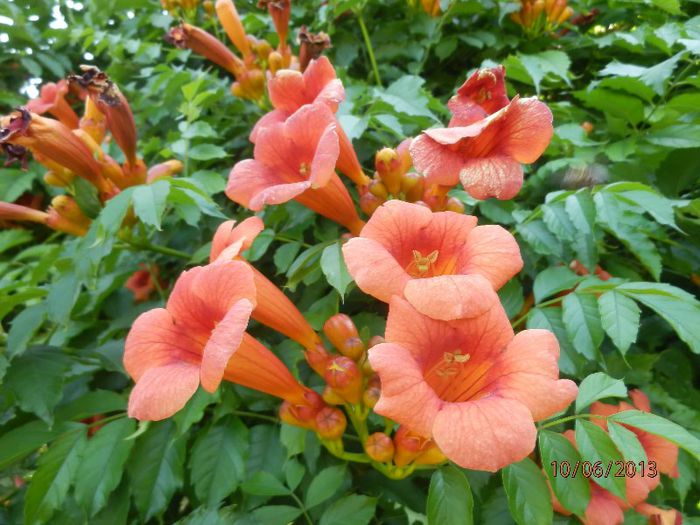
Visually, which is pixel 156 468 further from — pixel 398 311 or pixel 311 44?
pixel 311 44

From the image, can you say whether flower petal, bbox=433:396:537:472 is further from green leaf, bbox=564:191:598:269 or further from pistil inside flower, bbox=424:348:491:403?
green leaf, bbox=564:191:598:269

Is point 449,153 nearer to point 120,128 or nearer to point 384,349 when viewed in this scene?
point 384,349

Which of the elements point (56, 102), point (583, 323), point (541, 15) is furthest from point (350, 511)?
point (541, 15)

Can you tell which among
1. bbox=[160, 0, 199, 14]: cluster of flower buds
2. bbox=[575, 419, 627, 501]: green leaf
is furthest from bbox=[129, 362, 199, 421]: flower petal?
bbox=[160, 0, 199, 14]: cluster of flower buds

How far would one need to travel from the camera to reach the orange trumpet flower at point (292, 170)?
157cm

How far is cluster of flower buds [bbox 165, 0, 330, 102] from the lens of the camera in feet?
8.43

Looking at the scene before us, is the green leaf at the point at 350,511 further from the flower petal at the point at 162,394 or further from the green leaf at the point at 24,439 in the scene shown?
the green leaf at the point at 24,439

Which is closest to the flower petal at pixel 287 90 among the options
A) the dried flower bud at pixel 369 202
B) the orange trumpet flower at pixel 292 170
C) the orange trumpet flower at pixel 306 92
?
the orange trumpet flower at pixel 306 92

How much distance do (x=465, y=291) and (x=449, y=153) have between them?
50 cm

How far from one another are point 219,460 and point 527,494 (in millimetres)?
992

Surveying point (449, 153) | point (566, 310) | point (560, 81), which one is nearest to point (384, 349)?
point (449, 153)

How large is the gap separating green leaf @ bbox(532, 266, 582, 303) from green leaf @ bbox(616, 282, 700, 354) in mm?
182

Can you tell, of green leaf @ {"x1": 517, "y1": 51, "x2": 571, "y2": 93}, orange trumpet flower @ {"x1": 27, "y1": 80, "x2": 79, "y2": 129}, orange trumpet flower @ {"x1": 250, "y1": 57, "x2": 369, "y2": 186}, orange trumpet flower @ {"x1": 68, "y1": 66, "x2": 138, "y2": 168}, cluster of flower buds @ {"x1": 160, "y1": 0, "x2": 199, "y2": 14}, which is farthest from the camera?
cluster of flower buds @ {"x1": 160, "y1": 0, "x2": 199, "y2": 14}

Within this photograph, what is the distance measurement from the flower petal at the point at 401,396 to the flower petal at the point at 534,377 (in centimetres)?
18
